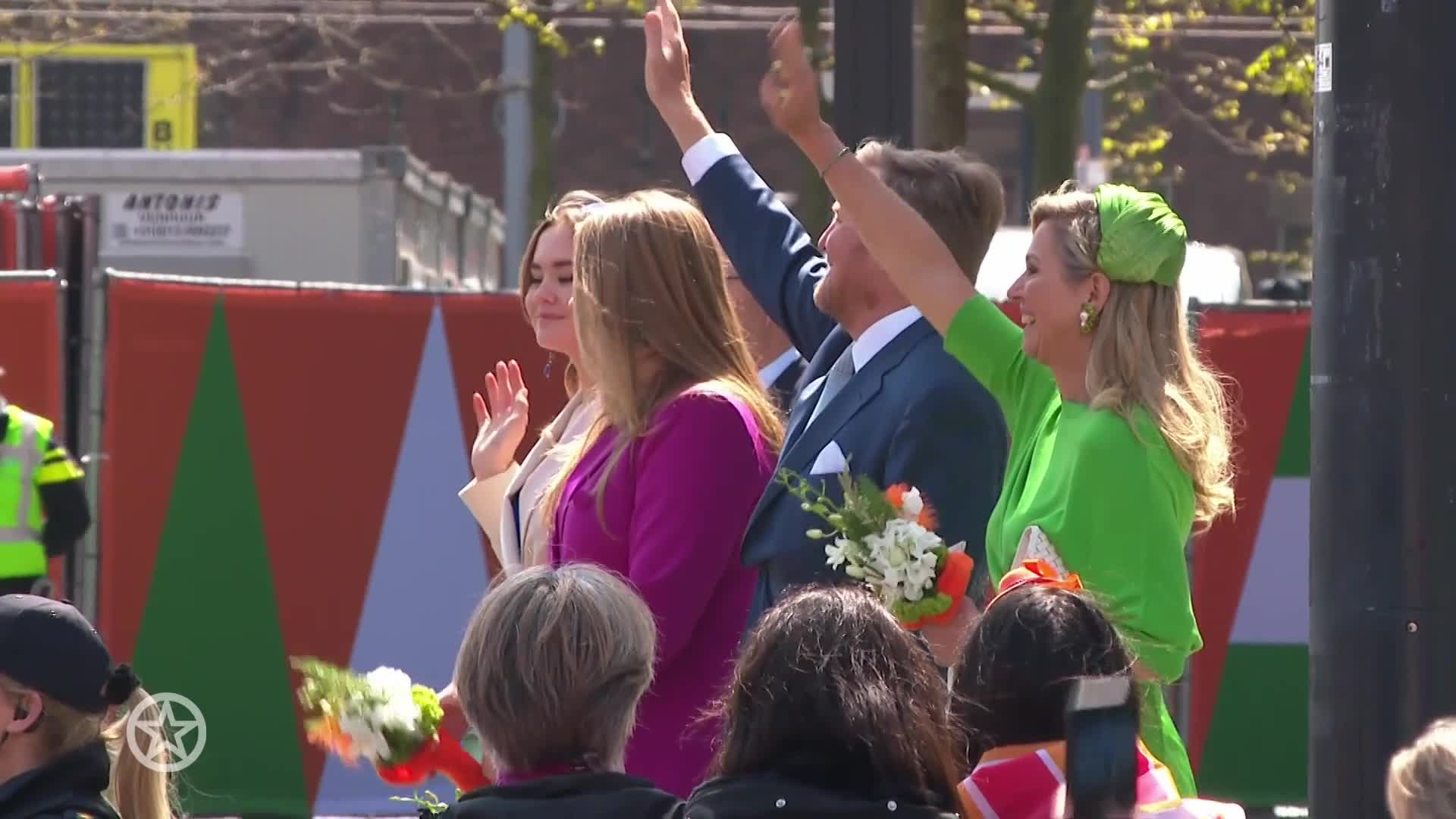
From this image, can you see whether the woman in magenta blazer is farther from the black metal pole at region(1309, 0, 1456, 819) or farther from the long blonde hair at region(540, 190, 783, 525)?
the black metal pole at region(1309, 0, 1456, 819)

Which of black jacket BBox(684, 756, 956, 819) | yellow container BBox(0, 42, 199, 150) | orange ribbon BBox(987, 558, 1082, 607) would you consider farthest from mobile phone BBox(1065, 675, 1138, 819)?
yellow container BBox(0, 42, 199, 150)

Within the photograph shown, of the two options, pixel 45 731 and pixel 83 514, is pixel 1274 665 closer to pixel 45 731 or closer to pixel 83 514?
pixel 83 514

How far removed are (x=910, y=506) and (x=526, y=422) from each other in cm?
135

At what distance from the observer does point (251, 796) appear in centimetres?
898

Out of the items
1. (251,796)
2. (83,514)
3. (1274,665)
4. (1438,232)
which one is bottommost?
(251,796)

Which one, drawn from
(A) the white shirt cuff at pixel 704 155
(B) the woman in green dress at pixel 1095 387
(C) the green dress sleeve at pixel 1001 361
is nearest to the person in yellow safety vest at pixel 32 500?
(A) the white shirt cuff at pixel 704 155

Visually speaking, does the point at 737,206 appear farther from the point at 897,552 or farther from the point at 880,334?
the point at 897,552

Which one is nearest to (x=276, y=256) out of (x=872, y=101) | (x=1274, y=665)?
(x=1274, y=665)

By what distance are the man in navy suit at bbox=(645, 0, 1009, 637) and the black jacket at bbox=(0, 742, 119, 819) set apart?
1.21 meters

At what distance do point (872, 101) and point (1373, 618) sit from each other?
197cm

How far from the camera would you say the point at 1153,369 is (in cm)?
391

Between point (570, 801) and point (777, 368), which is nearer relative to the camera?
point (570, 801)

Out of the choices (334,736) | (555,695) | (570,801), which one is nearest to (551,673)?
(555,695)

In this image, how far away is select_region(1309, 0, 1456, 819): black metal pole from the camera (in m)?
4.29
